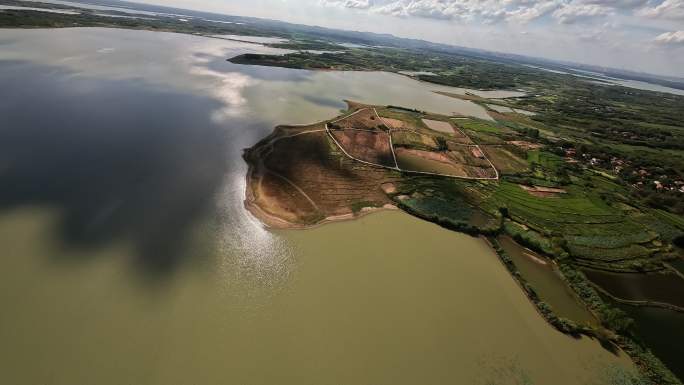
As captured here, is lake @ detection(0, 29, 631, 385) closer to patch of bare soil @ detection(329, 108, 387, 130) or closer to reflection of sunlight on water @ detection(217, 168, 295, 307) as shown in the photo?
reflection of sunlight on water @ detection(217, 168, 295, 307)

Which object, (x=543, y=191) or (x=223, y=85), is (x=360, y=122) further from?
(x=223, y=85)

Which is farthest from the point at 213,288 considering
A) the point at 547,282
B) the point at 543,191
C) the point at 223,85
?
the point at 223,85

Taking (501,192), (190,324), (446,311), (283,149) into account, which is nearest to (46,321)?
(190,324)

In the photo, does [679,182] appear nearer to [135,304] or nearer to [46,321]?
[135,304]

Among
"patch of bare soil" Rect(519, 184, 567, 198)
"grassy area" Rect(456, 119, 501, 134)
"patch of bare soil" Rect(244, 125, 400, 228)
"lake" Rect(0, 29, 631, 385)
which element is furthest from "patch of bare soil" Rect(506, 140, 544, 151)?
"lake" Rect(0, 29, 631, 385)

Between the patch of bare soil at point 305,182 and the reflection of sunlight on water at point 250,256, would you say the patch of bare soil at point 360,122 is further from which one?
the reflection of sunlight on water at point 250,256
